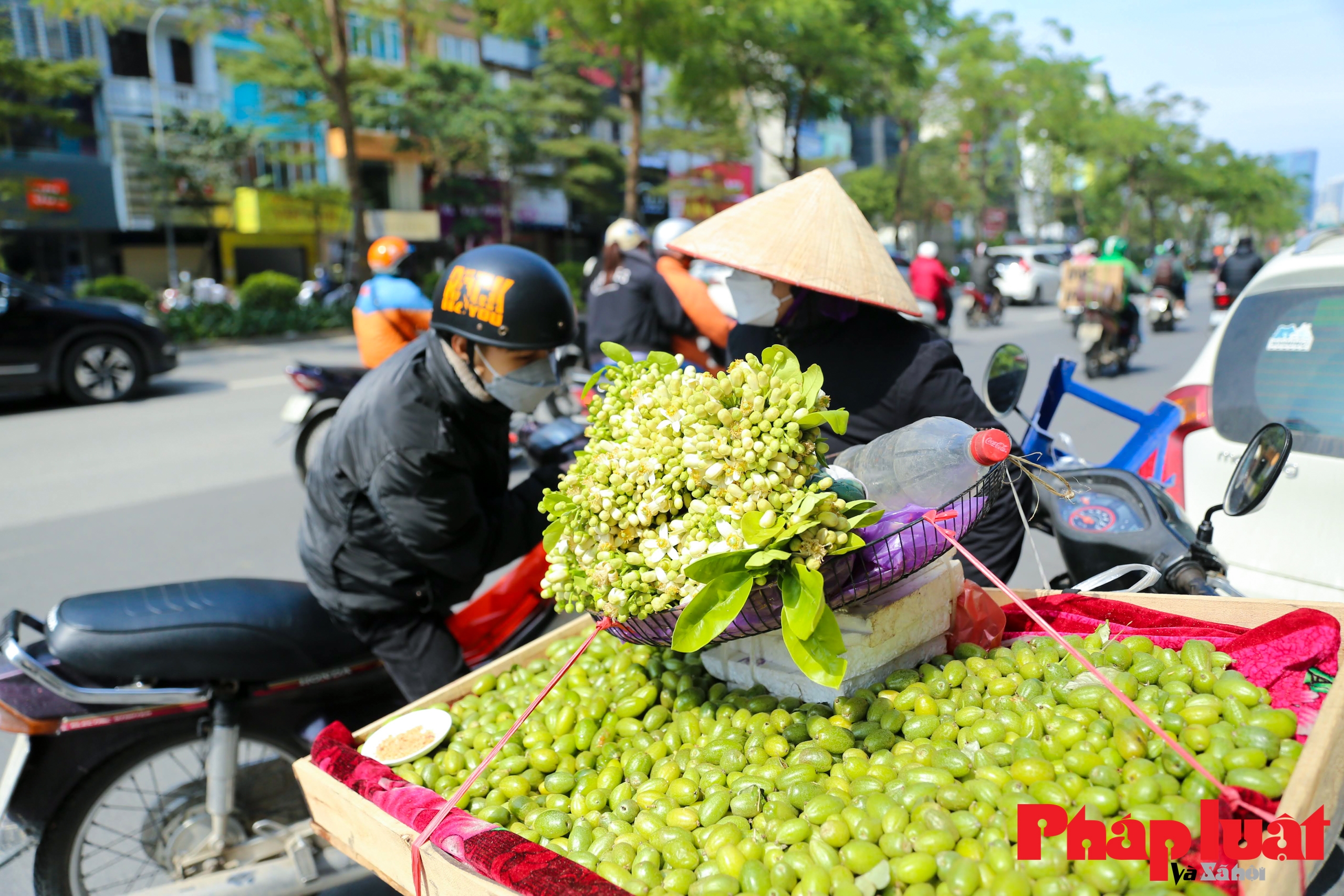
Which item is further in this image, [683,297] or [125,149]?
[125,149]

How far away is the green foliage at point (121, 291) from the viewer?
1880 centimetres

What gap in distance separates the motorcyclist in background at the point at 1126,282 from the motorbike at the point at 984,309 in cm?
604

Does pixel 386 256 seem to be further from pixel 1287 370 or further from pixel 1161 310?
pixel 1161 310

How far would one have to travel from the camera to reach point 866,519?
1.57 m

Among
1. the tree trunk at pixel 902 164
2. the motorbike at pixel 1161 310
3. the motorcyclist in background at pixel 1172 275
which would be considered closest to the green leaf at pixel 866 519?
the motorbike at pixel 1161 310

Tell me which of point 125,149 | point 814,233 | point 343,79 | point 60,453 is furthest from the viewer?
point 125,149

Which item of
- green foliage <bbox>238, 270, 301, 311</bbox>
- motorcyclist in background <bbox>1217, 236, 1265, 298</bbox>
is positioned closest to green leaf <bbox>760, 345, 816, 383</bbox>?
motorcyclist in background <bbox>1217, 236, 1265, 298</bbox>

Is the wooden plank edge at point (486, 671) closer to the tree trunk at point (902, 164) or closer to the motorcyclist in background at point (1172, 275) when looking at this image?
the motorcyclist in background at point (1172, 275)

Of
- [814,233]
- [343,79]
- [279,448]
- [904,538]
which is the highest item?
[343,79]

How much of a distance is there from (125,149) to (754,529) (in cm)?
3027

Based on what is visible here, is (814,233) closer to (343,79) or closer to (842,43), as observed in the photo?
(343,79)

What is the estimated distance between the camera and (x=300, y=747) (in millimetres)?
2695

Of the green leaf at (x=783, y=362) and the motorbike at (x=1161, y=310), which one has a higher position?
the green leaf at (x=783, y=362)

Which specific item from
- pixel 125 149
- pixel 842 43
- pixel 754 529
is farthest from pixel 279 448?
pixel 125 149
